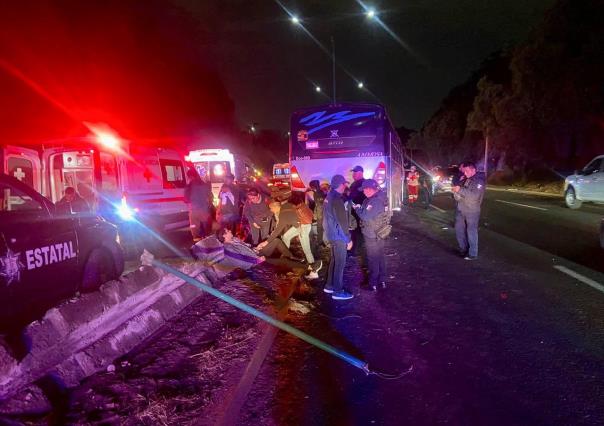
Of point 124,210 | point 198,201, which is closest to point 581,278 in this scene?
point 198,201

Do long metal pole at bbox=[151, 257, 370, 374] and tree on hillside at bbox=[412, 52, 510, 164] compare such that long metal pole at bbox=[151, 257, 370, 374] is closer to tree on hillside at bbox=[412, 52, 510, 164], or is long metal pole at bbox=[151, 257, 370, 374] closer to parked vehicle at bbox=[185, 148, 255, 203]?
parked vehicle at bbox=[185, 148, 255, 203]

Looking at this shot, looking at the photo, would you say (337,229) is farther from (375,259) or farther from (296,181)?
(296,181)

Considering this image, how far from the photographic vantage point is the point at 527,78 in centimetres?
3181

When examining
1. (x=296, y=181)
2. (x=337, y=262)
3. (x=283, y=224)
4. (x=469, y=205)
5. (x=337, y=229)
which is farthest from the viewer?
(x=296, y=181)

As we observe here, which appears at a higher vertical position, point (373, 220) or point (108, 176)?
point (108, 176)

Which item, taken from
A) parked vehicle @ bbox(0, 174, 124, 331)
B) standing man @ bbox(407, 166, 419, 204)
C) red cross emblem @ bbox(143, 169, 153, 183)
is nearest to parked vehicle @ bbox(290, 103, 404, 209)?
red cross emblem @ bbox(143, 169, 153, 183)

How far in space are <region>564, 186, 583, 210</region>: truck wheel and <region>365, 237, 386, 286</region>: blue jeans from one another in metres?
13.7

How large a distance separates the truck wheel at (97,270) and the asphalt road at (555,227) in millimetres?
7642

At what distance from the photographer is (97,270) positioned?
6.03 m

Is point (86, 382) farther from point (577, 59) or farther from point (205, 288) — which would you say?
point (577, 59)

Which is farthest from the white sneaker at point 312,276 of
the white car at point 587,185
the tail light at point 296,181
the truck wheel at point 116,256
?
the white car at point 587,185

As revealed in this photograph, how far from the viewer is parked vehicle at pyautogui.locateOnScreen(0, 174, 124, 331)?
164 inches

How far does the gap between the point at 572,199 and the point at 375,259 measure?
1396cm

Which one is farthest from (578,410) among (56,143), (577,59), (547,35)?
(547,35)
